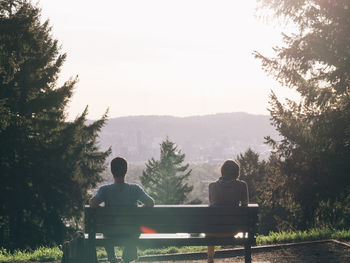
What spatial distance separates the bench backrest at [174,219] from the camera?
283 inches

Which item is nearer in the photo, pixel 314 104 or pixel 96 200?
pixel 96 200

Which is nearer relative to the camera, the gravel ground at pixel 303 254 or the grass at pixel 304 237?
the gravel ground at pixel 303 254

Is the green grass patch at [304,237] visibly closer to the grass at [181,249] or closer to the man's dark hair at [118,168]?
the grass at [181,249]

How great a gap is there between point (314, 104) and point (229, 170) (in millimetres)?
7952

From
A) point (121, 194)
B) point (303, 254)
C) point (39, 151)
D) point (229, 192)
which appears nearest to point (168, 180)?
point (39, 151)

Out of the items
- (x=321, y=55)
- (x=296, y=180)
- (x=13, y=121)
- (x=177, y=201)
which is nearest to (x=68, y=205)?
(x=13, y=121)

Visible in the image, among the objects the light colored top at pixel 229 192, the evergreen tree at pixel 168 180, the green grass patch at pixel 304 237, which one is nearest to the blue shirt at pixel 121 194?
the light colored top at pixel 229 192

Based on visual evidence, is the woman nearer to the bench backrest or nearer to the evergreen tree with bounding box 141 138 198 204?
the bench backrest

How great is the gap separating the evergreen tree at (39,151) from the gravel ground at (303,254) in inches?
582

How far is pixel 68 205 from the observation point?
27.5 meters

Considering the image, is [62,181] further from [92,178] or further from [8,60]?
[8,60]

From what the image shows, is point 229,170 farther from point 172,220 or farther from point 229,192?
point 172,220

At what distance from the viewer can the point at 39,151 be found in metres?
25.2

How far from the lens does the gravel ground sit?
347 inches
